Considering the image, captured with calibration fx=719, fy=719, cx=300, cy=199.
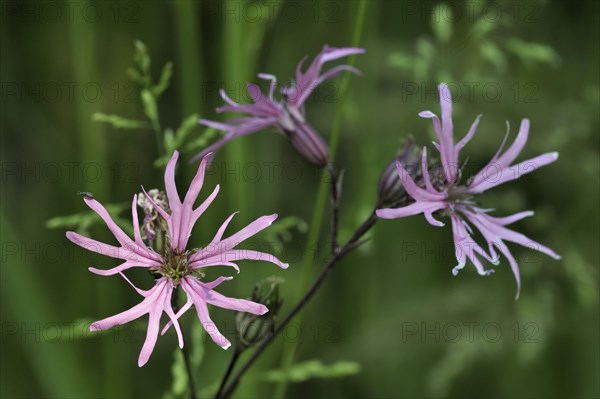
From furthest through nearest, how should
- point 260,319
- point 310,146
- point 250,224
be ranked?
point 310,146 → point 260,319 → point 250,224

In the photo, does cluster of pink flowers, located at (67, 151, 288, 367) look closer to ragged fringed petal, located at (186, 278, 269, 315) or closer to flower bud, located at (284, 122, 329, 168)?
ragged fringed petal, located at (186, 278, 269, 315)

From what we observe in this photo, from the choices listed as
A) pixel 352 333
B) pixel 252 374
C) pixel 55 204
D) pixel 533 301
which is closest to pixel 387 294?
pixel 352 333

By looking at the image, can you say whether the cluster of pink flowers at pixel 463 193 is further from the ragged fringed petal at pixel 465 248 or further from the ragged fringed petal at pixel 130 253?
the ragged fringed petal at pixel 130 253

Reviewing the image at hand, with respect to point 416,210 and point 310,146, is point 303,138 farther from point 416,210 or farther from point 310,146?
point 416,210

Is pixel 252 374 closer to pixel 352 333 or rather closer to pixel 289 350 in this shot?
pixel 289 350

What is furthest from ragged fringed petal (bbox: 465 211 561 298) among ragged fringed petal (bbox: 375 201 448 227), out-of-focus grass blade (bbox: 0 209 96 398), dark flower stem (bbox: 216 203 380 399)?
out-of-focus grass blade (bbox: 0 209 96 398)

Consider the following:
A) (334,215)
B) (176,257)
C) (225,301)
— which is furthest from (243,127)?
(225,301)
